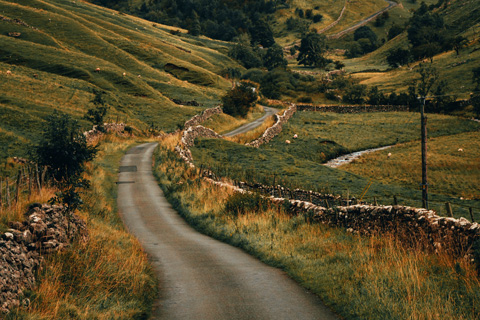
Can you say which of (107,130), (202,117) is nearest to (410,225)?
(107,130)

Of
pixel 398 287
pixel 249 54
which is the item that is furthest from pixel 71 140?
pixel 249 54

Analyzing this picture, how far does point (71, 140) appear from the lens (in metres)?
23.7

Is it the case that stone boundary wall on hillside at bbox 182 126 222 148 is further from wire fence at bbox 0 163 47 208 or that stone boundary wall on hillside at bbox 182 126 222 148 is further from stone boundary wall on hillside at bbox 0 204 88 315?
stone boundary wall on hillside at bbox 0 204 88 315

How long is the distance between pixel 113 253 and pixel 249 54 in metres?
168

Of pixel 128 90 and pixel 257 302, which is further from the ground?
pixel 128 90

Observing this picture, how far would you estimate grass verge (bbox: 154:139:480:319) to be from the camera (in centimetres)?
978

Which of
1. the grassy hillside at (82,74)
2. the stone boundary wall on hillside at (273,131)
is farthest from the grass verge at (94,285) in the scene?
the stone boundary wall on hillside at (273,131)

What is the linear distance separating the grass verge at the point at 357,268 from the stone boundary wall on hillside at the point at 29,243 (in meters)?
6.47

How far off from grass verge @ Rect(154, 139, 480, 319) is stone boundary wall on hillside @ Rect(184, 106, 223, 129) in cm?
4616

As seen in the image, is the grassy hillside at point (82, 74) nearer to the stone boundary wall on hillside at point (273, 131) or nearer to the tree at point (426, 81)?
the stone boundary wall on hillside at point (273, 131)

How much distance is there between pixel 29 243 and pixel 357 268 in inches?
322

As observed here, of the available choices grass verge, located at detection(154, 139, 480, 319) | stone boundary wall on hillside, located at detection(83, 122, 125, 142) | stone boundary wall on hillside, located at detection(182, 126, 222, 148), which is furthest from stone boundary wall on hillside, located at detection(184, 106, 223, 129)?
grass verge, located at detection(154, 139, 480, 319)

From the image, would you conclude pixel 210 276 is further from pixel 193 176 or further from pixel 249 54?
pixel 249 54

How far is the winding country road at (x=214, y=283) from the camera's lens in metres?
10.7
